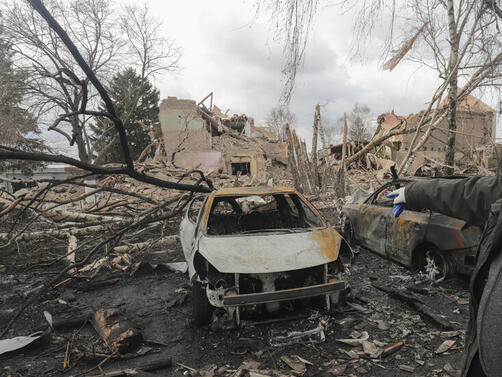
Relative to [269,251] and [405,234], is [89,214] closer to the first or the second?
[269,251]

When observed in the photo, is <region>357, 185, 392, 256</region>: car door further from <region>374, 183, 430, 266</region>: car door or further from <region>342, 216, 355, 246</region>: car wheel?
<region>342, 216, 355, 246</region>: car wheel

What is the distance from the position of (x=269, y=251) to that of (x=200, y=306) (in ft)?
3.54

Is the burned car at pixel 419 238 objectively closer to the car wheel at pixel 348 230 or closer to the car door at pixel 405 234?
the car door at pixel 405 234

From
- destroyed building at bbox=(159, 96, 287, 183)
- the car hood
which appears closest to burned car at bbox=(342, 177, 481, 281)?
the car hood

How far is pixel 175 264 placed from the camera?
6.14 m

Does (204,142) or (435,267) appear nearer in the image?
(435,267)

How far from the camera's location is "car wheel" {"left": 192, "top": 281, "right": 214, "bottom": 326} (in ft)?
11.6

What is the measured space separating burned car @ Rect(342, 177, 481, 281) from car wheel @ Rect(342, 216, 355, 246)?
37 cm

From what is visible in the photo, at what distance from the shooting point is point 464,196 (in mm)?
1481

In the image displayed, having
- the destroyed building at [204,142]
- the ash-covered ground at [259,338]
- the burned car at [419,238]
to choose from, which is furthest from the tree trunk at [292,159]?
the destroyed building at [204,142]

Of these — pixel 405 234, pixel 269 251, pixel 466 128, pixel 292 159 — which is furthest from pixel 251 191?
pixel 466 128

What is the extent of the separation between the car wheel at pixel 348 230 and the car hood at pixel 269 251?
3.18 metres

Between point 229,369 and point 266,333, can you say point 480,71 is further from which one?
point 229,369

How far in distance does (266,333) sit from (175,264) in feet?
10.5
